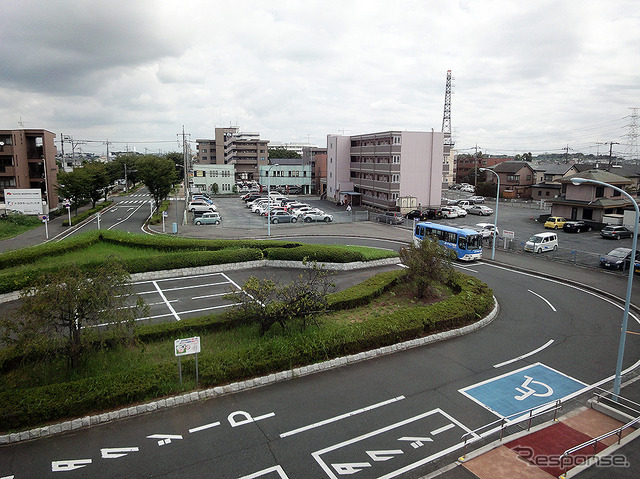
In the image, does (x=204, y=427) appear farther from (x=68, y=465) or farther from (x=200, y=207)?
(x=200, y=207)

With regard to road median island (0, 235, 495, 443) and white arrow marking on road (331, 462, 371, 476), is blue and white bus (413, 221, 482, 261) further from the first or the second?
white arrow marking on road (331, 462, 371, 476)

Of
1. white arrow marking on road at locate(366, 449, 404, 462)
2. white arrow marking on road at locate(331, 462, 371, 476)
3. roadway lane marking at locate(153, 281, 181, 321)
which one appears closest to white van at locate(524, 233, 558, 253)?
roadway lane marking at locate(153, 281, 181, 321)

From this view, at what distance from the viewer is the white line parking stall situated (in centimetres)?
970

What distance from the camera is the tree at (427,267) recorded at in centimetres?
2114

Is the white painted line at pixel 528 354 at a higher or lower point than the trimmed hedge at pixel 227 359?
lower

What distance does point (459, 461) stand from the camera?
991 cm

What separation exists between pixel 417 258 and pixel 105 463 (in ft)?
52.2

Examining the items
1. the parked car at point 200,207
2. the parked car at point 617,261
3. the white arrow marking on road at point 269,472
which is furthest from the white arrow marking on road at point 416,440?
the parked car at point 200,207

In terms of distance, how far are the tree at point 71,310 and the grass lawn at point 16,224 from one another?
34183 millimetres

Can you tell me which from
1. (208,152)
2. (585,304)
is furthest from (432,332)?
(208,152)

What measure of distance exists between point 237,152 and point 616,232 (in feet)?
252

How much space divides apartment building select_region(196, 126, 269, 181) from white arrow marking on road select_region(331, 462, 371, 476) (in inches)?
3405

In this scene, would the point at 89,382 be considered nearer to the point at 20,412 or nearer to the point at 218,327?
the point at 20,412

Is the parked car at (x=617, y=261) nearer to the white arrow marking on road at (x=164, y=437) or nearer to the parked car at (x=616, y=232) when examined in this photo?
the parked car at (x=616, y=232)
